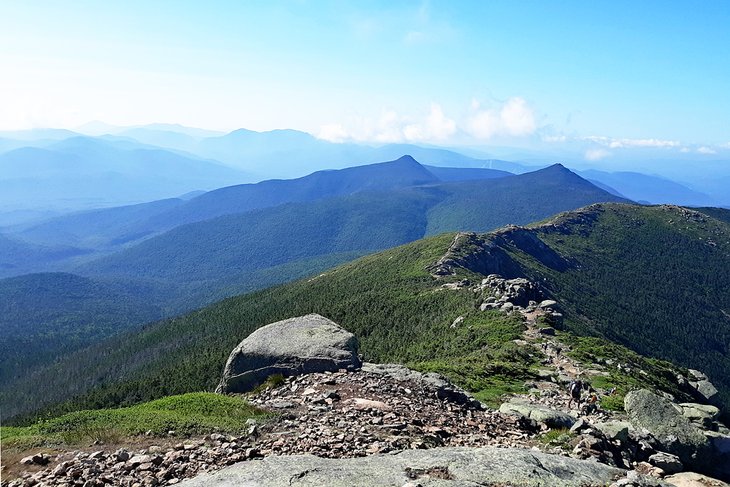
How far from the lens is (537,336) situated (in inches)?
2231

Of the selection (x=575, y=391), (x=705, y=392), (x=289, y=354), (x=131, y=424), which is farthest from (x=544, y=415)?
(x=705, y=392)

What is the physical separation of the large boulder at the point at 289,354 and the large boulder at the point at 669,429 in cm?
1547

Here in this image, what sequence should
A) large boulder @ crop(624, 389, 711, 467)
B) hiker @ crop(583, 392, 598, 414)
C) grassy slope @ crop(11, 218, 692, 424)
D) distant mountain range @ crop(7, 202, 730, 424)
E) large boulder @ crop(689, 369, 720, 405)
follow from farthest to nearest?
distant mountain range @ crop(7, 202, 730, 424)
large boulder @ crop(689, 369, 720, 405)
grassy slope @ crop(11, 218, 692, 424)
hiker @ crop(583, 392, 598, 414)
large boulder @ crop(624, 389, 711, 467)

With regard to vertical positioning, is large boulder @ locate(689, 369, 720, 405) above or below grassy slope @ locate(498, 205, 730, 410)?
above

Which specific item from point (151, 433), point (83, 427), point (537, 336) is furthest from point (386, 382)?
point (537, 336)

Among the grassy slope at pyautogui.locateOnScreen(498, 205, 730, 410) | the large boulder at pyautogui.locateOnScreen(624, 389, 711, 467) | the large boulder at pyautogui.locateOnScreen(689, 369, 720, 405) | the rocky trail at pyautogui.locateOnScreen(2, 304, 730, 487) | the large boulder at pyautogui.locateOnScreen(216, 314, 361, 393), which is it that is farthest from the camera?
the grassy slope at pyautogui.locateOnScreen(498, 205, 730, 410)

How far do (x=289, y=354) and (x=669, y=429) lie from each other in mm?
20852

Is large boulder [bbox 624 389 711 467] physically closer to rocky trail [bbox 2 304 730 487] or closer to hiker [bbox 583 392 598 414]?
rocky trail [bbox 2 304 730 487]

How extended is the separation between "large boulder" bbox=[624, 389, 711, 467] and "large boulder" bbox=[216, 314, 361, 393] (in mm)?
15473

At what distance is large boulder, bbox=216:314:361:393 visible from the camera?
29875 mm

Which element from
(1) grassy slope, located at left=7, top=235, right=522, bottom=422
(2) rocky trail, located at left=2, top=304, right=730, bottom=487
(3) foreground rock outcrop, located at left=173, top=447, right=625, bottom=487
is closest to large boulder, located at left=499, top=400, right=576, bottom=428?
(2) rocky trail, located at left=2, top=304, right=730, bottom=487

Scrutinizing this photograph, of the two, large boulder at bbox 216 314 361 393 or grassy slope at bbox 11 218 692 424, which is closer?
large boulder at bbox 216 314 361 393

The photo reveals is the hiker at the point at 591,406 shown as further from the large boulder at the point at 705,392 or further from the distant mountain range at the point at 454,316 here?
the large boulder at the point at 705,392

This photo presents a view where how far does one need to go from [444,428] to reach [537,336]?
39.6m
